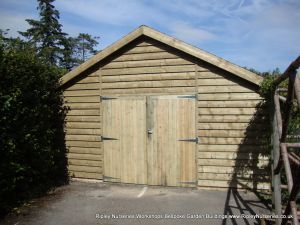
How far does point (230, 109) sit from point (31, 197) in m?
5.46

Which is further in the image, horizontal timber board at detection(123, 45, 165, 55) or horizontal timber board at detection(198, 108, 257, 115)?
horizontal timber board at detection(123, 45, 165, 55)

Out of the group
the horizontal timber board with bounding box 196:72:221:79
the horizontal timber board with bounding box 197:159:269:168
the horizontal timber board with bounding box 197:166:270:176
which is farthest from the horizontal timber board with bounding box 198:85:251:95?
the horizontal timber board with bounding box 197:166:270:176

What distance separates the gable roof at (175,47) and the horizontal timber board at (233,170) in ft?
7.15

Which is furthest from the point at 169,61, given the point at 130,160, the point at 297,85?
the point at 297,85

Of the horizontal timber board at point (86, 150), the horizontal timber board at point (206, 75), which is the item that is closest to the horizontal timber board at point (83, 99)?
the horizontal timber board at point (86, 150)

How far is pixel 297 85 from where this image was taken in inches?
116

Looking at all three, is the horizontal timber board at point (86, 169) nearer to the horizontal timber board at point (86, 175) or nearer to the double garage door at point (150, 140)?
the horizontal timber board at point (86, 175)

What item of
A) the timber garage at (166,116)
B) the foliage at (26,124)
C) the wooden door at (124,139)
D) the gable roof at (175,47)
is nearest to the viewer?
the foliage at (26,124)

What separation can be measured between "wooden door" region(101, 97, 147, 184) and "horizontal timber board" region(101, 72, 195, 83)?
1.76 feet

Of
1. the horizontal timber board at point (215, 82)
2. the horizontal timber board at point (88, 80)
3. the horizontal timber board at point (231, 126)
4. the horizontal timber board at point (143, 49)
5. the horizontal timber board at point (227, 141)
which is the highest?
the horizontal timber board at point (143, 49)

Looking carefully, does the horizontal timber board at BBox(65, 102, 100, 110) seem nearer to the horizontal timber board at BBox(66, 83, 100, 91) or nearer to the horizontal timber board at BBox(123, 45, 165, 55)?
the horizontal timber board at BBox(66, 83, 100, 91)

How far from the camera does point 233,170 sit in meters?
7.91

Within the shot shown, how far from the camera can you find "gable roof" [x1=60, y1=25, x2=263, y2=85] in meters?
7.48

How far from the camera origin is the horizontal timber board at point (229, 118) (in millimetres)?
7688
